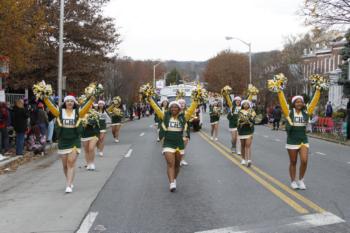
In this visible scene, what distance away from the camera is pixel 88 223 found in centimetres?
732

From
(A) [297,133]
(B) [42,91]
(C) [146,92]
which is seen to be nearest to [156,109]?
(C) [146,92]

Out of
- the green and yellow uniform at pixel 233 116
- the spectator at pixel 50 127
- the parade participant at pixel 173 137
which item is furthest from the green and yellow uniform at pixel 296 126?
the spectator at pixel 50 127

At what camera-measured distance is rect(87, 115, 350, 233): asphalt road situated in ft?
23.5

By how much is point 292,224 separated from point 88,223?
111 inches

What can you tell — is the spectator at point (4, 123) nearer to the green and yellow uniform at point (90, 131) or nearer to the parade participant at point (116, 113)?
the green and yellow uniform at point (90, 131)

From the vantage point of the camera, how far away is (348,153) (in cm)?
1872

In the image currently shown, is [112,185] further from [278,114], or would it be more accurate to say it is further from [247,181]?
[278,114]

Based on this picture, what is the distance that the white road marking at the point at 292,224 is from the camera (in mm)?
6816

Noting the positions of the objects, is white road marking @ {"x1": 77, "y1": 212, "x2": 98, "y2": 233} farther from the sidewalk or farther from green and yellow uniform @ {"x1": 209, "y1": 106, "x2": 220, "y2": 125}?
green and yellow uniform @ {"x1": 209, "y1": 106, "x2": 220, "y2": 125}

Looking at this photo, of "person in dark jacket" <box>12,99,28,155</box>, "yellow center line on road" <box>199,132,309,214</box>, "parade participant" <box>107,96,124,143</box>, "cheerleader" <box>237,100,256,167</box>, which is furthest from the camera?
"parade participant" <box>107,96,124,143</box>

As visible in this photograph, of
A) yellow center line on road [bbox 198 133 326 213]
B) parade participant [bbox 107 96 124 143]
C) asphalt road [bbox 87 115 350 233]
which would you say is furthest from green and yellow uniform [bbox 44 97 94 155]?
parade participant [bbox 107 96 124 143]

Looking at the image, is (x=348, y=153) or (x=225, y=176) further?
(x=348, y=153)

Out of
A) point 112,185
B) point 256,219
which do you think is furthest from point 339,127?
point 256,219

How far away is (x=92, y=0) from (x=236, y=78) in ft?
199
